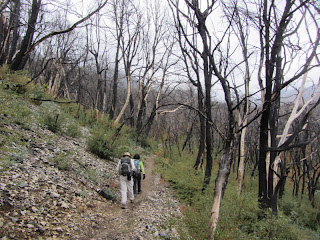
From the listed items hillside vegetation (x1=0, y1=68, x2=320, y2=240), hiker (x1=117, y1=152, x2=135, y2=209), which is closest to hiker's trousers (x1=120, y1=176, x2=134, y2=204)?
hiker (x1=117, y1=152, x2=135, y2=209)

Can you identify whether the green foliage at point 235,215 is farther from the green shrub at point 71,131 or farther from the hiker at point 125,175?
the green shrub at point 71,131

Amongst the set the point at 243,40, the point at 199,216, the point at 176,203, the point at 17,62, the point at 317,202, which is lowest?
the point at 317,202

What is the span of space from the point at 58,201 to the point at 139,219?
2.09 metres

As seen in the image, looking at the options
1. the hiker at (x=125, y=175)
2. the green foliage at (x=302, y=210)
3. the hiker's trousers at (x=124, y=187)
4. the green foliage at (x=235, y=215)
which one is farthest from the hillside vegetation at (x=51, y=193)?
the green foliage at (x=302, y=210)

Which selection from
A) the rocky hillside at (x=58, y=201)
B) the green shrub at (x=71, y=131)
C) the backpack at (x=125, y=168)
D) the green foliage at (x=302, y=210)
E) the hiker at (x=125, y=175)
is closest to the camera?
the rocky hillside at (x=58, y=201)

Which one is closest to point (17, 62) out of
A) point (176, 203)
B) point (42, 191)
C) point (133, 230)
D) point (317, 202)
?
point (42, 191)

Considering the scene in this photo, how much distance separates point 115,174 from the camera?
29.4 feet

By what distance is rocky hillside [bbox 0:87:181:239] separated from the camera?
3.72 m

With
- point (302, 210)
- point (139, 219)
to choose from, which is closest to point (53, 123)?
point (139, 219)

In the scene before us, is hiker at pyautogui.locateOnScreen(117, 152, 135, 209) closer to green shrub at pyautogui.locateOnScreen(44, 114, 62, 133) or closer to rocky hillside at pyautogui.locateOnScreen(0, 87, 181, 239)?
rocky hillside at pyautogui.locateOnScreen(0, 87, 181, 239)

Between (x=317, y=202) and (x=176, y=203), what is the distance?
30.0 ft

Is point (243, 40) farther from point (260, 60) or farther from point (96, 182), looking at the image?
point (96, 182)

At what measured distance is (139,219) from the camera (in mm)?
5707

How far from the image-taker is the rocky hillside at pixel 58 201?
146 inches
